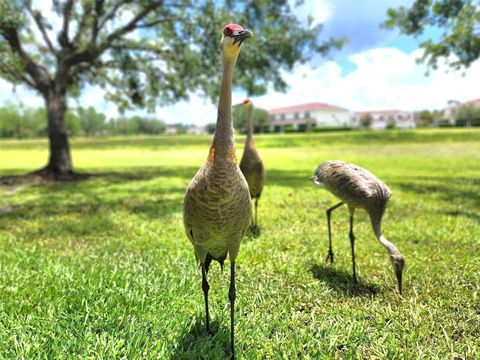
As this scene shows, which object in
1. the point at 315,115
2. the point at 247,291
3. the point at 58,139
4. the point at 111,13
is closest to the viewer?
the point at 247,291

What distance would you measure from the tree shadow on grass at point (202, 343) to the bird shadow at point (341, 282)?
153cm

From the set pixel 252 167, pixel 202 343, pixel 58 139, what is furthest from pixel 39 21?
pixel 202 343

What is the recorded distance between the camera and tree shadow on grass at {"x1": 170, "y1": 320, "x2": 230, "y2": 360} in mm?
2969

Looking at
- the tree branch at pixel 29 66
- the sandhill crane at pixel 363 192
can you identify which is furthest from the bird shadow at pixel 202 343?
the tree branch at pixel 29 66

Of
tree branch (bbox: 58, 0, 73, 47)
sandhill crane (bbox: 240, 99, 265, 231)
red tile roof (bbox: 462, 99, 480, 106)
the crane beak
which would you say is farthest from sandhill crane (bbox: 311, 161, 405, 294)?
red tile roof (bbox: 462, 99, 480, 106)

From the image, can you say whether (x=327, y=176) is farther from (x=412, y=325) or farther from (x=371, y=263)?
(x=412, y=325)

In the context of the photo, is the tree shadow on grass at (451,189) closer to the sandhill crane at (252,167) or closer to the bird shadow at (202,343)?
the sandhill crane at (252,167)

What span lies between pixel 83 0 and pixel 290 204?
11.2 meters

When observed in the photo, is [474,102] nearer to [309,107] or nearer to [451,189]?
[309,107]

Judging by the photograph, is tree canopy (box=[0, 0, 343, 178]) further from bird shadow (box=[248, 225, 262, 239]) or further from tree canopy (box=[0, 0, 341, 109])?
bird shadow (box=[248, 225, 262, 239])

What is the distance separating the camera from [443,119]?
316ft

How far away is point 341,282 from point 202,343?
198 centimetres

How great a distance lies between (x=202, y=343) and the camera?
313 centimetres

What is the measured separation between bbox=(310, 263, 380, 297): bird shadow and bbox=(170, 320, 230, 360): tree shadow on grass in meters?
1.53
